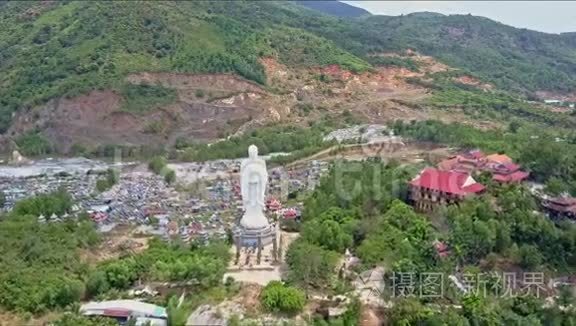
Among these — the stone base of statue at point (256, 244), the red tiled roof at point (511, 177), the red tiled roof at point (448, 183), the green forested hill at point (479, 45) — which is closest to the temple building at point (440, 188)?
the red tiled roof at point (448, 183)

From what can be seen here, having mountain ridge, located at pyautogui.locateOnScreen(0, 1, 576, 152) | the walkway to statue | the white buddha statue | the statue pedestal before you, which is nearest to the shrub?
the walkway to statue

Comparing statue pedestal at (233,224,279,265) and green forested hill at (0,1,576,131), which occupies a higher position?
green forested hill at (0,1,576,131)

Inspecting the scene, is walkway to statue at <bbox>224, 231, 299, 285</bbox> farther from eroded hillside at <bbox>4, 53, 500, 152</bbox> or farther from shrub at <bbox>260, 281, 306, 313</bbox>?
eroded hillside at <bbox>4, 53, 500, 152</bbox>

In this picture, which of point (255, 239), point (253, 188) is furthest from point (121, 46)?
point (255, 239)

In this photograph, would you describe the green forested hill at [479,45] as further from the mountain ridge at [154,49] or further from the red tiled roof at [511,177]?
the red tiled roof at [511,177]

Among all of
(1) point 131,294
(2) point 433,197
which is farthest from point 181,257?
(2) point 433,197

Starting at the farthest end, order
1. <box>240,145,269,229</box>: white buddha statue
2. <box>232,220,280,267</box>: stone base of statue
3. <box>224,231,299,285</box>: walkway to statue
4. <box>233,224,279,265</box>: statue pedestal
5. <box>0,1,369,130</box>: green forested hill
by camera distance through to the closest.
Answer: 1. <box>0,1,369,130</box>: green forested hill
2. <box>233,224,279,265</box>: statue pedestal
3. <box>240,145,269,229</box>: white buddha statue
4. <box>232,220,280,267</box>: stone base of statue
5. <box>224,231,299,285</box>: walkway to statue
